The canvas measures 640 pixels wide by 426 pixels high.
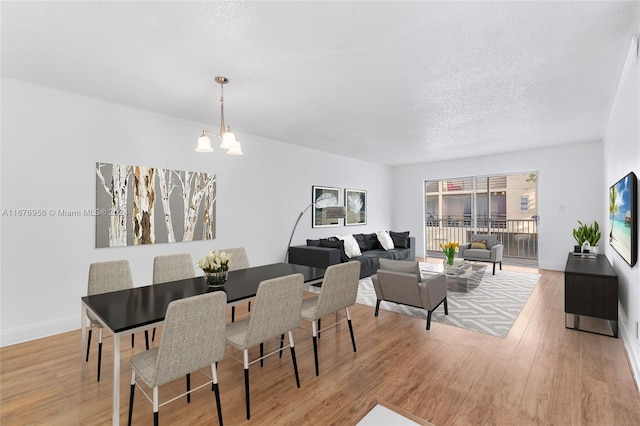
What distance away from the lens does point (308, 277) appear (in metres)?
2.96

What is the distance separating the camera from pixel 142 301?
223cm

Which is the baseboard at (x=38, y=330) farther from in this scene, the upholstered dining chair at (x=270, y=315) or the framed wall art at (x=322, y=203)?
the framed wall art at (x=322, y=203)

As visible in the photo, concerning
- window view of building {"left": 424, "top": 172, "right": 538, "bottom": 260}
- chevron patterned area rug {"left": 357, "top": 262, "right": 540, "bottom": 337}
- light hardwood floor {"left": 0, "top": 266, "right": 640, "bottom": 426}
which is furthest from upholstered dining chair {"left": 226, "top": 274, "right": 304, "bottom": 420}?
window view of building {"left": 424, "top": 172, "right": 538, "bottom": 260}

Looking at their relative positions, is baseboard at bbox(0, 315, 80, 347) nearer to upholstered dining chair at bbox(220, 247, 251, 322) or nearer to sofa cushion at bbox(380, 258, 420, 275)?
upholstered dining chair at bbox(220, 247, 251, 322)

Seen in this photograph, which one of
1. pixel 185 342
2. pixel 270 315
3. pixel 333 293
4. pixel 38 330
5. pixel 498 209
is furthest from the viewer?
pixel 498 209

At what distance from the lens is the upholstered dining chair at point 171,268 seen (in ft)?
10.0

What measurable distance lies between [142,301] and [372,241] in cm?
561

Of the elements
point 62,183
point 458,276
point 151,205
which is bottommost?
point 458,276

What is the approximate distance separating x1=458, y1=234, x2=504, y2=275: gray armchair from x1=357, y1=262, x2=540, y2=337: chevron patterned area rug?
0.36 metres

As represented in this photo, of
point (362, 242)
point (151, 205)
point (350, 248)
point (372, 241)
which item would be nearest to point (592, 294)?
point (350, 248)

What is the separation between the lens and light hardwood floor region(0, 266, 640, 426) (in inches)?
80.4

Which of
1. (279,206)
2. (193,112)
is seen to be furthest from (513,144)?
(193,112)

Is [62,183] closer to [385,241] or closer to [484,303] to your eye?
[484,303]

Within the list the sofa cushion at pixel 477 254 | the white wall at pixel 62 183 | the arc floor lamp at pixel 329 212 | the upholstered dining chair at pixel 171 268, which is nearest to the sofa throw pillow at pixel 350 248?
the arc floor lamp at pixel 329 212
